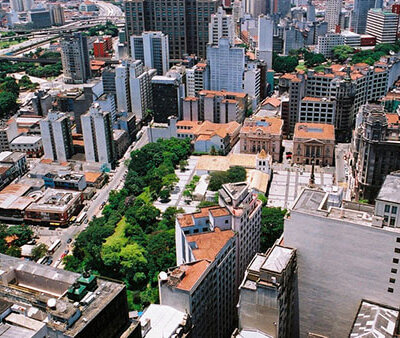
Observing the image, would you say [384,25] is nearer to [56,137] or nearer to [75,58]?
[75,58]

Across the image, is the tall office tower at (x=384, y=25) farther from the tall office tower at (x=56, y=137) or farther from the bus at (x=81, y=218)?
the bus at (x=81, y=218)

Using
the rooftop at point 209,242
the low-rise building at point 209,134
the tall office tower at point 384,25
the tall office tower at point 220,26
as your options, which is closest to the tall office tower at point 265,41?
the tall office tower at point 220,26

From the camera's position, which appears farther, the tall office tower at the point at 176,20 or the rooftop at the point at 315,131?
the tall office tower at the point at 176,20

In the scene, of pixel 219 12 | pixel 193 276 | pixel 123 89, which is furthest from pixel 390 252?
pixel 219 12

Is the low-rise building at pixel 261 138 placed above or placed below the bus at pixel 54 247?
above

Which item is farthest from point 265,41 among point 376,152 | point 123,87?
point 376,152

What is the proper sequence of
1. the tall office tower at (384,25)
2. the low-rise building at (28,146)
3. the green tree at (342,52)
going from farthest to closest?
1. the tall office tower at (384,25)
2. the green tree at (342,52)
3. the low-rise building at (28,146)
